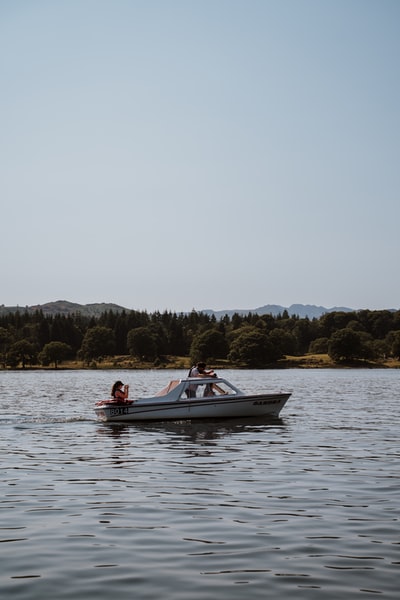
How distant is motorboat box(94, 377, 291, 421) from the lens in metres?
41.7

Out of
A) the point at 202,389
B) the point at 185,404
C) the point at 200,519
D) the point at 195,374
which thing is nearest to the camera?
the point at 200,519

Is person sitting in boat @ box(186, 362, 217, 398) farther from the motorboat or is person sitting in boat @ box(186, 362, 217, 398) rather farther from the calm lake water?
the calm lake water

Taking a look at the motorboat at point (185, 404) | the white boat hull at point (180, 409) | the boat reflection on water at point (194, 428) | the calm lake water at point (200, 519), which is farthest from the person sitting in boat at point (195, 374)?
the calm lake water at point (200, 519)

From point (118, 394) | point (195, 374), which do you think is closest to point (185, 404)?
point (195, 374)

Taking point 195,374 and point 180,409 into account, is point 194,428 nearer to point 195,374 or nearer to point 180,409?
point 180,409

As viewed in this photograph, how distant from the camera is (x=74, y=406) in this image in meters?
61.2

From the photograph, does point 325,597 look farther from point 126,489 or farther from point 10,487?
point 10,487

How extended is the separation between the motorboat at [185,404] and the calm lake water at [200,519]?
A: 7727 mm

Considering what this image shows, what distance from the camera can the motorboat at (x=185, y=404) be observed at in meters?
41.7

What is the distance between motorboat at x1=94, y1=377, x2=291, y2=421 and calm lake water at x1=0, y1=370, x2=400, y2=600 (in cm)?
773

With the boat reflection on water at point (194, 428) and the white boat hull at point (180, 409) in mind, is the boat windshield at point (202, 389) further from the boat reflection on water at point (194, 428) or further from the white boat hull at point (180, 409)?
the boat reflection on water at point (194, 428)

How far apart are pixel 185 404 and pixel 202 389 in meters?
1.30

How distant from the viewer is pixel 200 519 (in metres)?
17.0

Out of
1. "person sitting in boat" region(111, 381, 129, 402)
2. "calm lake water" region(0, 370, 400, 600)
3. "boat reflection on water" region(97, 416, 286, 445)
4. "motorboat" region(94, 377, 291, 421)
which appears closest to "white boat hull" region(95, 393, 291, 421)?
"motorboat" region(94, 377, 291, 421)
